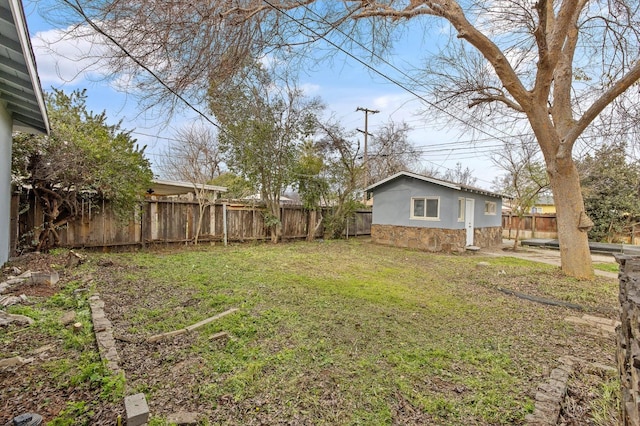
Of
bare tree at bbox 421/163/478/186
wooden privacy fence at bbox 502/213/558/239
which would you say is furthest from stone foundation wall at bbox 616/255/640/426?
bare tree at bbox 421/163/478/186

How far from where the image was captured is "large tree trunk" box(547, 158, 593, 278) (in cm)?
605

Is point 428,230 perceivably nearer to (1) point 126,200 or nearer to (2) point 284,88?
(2) point 284,88

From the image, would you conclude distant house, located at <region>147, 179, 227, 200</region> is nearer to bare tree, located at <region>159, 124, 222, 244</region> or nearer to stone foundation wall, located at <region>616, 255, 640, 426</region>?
bare tree, located at <region>159, 124, 222, 244</region>

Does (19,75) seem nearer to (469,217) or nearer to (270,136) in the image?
(270,136)

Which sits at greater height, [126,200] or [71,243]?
[126,200]

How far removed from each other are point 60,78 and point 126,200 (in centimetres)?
512

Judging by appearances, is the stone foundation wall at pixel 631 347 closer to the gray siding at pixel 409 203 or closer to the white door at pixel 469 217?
the gray siding at pixel 409 203

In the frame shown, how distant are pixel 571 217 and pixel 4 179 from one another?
1028 cm

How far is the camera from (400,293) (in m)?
5.22

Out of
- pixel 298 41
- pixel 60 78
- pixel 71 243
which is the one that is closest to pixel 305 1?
pixel 298 41

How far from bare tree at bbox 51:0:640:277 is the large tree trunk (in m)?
0.02

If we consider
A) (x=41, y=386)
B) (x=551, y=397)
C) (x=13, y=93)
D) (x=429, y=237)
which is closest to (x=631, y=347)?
(x=551, y=397)

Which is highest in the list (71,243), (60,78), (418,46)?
(418,46)

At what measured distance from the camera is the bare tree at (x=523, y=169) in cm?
1183
